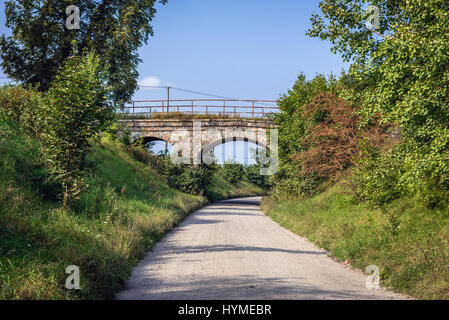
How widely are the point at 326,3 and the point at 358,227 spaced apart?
5989 millimetres

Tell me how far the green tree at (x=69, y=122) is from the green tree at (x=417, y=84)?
6498 mm


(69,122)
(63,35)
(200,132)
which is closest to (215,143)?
(200,132)

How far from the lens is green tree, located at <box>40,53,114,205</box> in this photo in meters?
8.02

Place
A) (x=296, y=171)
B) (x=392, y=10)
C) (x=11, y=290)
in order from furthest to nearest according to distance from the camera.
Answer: (x=296, y=171) < (x=392, y=10) < (x=11, y=290)

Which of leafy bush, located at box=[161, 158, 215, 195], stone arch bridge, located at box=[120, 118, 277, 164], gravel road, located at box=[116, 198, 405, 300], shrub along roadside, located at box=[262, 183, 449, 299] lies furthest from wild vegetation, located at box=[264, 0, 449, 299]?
stone arch bridge, located at box=[120, 118, 277, 164]

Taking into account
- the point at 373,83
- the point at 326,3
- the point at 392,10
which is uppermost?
the point at 326,3

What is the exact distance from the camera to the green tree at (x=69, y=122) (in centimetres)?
802

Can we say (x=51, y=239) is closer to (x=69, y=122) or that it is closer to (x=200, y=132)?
(x=69, y=122)

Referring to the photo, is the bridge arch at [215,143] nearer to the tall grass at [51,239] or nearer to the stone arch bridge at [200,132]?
the stone arch bridge at [200,132]

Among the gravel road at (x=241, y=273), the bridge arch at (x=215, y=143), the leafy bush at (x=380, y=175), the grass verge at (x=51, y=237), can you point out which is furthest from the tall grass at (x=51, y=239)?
the bridge arch at (x=215, y=143)

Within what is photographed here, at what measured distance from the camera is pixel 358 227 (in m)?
9.45

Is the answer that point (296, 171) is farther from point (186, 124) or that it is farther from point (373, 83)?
point (186, 124)
